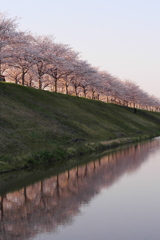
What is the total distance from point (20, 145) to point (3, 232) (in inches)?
675

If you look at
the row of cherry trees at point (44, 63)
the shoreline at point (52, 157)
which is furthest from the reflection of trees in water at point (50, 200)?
the row of cherry trees at point (44, 63)

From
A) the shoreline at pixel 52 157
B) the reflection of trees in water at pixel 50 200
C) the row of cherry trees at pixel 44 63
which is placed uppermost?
the row of cherry trees at pixel 44 63

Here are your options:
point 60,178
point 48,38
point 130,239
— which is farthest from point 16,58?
point 130,239

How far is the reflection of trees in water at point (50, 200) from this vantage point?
953 centimetres

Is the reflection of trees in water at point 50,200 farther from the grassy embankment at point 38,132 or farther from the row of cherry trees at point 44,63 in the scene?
the row of cherry trees at point 44,63

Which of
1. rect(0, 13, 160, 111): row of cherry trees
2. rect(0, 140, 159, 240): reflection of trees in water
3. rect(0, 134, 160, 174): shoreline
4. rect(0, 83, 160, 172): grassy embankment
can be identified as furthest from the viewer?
rect(0, 13, 160, 111): row of cherry trees

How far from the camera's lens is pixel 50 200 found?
1265cm

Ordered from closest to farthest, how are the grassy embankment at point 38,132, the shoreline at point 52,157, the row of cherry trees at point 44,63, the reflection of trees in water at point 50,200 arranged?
the reflection of trees in water at point 50,200, the shoreline at point 52,157, the grassy embankment at point 38,132, the row of cherry trees at point 44,63

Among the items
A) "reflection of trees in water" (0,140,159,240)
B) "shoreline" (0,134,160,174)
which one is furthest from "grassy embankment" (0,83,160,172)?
"reflection of trees in water" (0,140,159,240)

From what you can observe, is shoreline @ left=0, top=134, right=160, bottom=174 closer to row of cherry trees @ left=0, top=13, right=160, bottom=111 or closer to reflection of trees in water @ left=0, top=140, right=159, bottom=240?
reflection of trees in water @ left=0, top=140, right=159, bottom=240

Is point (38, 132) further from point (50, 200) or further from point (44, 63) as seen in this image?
point (44, 63)

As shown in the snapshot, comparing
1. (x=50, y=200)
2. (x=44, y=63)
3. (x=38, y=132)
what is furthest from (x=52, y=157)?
(x=44, y=63)

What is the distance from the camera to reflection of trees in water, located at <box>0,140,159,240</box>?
31.3 feet

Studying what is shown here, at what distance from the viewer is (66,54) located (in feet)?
289
